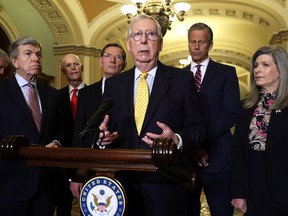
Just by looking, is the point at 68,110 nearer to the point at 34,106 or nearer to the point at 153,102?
the point at 34,106

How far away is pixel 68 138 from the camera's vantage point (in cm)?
352

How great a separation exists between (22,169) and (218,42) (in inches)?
511

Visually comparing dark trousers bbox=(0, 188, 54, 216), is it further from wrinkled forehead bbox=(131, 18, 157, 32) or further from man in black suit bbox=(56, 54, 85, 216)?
wrinkled forehead bbox=(131, 18, 157, 32)

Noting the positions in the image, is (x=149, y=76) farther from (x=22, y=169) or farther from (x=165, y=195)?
(x=22, y=169)

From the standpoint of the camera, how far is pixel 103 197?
4.86ft

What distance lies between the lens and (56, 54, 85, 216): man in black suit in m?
3.55

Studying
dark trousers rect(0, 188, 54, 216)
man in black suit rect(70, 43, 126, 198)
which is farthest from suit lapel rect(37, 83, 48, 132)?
dark trousers rect(0, 188, 54, 216)

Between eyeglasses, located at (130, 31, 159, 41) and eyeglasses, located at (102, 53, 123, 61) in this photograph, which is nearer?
eyeglasses, located at (130, 31, 159, 41)

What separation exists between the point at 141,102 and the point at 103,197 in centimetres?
60

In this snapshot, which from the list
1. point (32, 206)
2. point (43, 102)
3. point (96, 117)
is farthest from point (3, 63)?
point (96, 117)

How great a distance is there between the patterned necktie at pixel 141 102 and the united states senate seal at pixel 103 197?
1.59 feet

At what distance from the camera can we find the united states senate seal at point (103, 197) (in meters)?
1.47

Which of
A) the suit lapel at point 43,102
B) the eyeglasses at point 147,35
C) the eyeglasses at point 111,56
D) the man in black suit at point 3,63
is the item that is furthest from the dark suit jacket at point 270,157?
the man in black suit at point 3,63

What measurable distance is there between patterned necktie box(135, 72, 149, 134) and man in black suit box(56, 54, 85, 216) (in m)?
1.45
